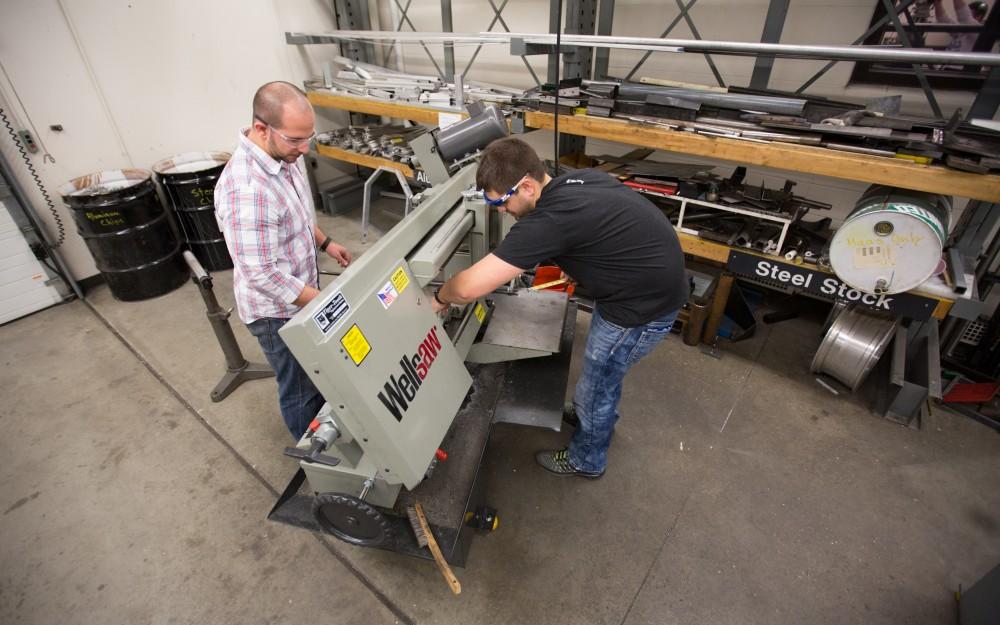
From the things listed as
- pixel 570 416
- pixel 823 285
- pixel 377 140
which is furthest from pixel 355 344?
pixel 377 140

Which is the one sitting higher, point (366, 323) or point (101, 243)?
point (366, 323)

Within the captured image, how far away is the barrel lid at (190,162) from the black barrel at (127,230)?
0.51 feet

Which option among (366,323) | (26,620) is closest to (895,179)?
(366,323)

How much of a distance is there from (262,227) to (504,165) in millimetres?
823

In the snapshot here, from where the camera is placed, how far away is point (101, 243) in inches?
123

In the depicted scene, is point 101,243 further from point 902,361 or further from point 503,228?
point 902,361

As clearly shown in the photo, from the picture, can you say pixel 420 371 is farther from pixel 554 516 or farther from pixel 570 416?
pixel 570 416

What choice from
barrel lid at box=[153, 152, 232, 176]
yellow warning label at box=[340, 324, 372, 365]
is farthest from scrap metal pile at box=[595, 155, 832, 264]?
barrel lid at box=[153, 152, 232, 176]

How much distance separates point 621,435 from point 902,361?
61.3 inches

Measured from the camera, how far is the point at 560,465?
2.13 meters

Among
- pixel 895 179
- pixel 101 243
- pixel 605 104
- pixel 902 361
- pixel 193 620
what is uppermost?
pixel 605 104

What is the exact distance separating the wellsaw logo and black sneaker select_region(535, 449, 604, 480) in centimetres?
102

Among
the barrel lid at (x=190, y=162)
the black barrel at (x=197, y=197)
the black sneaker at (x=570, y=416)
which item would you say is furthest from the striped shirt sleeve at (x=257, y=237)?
the barrel lid at (x=190, y=162)

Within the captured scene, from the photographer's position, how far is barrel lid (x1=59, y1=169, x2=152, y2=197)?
3.10m
